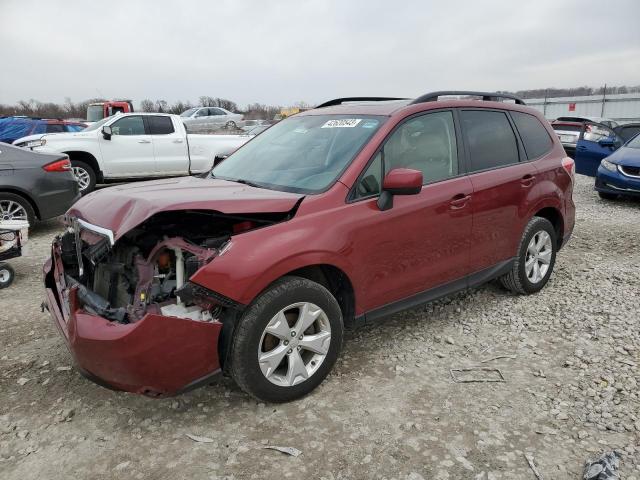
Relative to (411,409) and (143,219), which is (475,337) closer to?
(411,409)

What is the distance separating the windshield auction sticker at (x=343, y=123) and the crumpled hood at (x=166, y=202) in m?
0.82

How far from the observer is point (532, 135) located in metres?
4.57

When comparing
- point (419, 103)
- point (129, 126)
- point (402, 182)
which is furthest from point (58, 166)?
point (402, 182)

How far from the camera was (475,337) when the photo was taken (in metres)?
3.89

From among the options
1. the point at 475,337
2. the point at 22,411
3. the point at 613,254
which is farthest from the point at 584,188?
the point at 22,411

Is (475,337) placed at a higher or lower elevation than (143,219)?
lower

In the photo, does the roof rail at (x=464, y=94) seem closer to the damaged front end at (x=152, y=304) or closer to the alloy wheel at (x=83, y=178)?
the damaged front end at (x=152, y=304)

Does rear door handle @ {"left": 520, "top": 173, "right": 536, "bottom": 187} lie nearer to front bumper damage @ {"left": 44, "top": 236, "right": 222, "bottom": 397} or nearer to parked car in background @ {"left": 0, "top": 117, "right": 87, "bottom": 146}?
front bumper damage @ {"left": 44, "top": 236, "right": 222, "bottom": 397}

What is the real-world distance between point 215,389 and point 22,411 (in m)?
1.13

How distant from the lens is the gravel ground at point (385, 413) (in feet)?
8.17

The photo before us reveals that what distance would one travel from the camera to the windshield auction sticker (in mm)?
3584

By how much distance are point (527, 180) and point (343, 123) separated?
1.77 metres

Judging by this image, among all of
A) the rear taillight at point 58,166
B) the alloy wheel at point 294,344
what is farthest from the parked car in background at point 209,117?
the alloy wheel at point 294,344

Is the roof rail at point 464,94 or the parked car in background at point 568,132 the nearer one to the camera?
the roof rail at point 464,94
